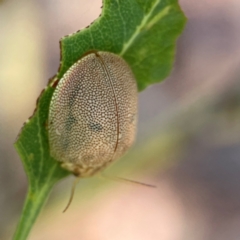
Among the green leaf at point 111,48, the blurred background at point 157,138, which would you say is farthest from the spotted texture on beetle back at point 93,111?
the blurred background at point 157,138

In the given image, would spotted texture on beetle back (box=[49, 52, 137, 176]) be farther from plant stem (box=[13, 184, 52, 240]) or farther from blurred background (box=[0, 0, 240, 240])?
blurred background (box=[0, 0, 240, 240])

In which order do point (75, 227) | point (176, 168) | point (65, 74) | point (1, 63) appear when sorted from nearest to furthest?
point (65, 74) → point (1, 63) → point (75, 227) → point (176, 168)

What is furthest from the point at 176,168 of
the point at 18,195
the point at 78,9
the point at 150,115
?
the point at 78,9

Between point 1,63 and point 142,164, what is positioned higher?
point 1,63

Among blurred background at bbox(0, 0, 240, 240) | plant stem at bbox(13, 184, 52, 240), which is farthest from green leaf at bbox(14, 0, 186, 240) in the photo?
blurred background at bbox(0, 0, 240, 240)

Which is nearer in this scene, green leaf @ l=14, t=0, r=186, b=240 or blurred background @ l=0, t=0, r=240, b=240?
green leaf @ l=14, t=0, r=186, b=240

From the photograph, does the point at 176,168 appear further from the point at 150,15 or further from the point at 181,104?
the point at 150,15

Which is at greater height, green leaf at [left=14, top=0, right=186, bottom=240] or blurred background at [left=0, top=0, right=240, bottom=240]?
green leaf at [left=14, top=0, right=186, bottom=240]
